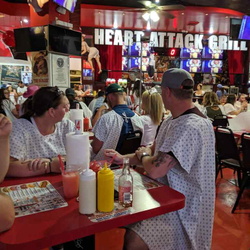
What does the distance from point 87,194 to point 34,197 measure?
0.35m

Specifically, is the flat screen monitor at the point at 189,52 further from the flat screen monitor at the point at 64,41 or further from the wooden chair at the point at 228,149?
the wooden chair at the point at 228,149

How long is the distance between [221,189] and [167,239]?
2.79 meters

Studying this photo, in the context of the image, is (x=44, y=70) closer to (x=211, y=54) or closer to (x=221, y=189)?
(x=221, y=189)

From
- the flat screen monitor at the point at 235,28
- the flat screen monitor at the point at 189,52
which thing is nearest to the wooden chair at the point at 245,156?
the flat screen monitor at the point at 235,28

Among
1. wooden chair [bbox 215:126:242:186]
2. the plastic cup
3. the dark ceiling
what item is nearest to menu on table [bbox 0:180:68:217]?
the plastic cup

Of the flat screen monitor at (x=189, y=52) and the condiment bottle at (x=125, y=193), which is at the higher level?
the flat screen monitor at (x=189, y=52)

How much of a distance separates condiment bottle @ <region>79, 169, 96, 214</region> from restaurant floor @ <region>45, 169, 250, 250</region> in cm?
149

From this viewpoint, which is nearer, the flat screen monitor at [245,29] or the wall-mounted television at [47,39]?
the wall-mounted television at [47,39]

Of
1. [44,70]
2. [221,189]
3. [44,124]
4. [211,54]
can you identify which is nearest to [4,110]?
[44,70]

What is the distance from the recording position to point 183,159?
1.63 meters

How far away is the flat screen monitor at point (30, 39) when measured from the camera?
13.7 feet

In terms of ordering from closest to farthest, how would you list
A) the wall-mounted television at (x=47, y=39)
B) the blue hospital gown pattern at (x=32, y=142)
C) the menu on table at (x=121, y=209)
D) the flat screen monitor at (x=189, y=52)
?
the menu on table at (x=121, y=209)
the blue hospital gown pattern at (x=32, y=142)
the wall-mounted television at (x=47, y=39)
the flat screen monitor at (x=189, y=52)

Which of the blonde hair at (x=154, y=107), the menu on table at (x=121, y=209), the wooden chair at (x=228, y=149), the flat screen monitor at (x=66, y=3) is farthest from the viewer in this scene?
the flat screen monitor at (x=66, y=3)

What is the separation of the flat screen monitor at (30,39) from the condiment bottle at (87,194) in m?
3.40
